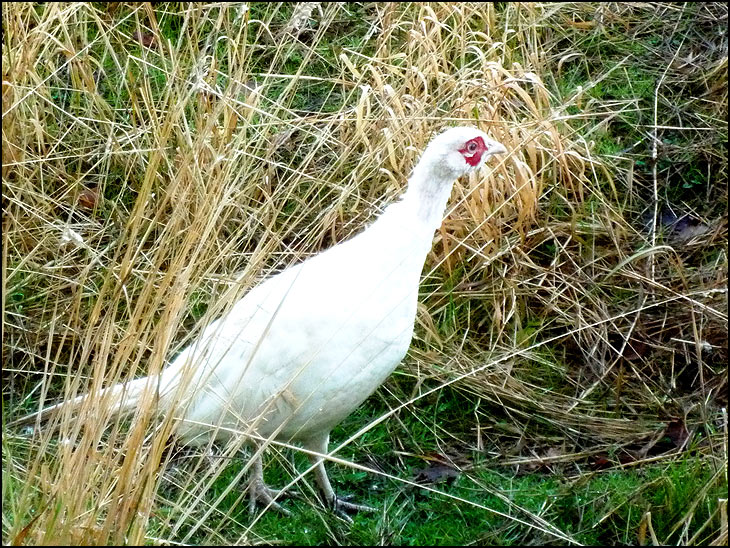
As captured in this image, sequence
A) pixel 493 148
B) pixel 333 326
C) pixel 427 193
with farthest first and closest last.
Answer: pixel 493 148, pixel 427 193, pixel 333 326

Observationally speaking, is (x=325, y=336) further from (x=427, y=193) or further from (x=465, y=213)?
(x=465, y=213)

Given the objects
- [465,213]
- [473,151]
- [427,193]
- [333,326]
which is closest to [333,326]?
[333,326]

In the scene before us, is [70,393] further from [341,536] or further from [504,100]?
[504,100]

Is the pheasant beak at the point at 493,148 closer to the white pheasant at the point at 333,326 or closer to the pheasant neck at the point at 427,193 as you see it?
the white pheasant at the point at 333,326

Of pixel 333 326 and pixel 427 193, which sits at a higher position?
pixel 427 193

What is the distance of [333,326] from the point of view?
2885 mm

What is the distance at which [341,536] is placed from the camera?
10.4ft

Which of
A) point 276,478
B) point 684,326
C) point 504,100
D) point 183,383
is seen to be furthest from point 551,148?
point 183,383

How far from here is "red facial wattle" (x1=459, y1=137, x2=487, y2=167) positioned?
10.1 ft

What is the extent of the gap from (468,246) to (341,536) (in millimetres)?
1329

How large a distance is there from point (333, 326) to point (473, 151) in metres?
0.71

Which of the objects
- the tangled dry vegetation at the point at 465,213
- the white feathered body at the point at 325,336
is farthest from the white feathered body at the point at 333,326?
the tangled dry vegetation at the point at 465,213

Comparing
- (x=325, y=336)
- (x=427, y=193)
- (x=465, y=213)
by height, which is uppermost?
(x=427, y=193)

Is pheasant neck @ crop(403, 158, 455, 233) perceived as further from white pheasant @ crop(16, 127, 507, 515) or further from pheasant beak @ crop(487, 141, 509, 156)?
pheasant beak @ crop(487, 141, 509, 156)
